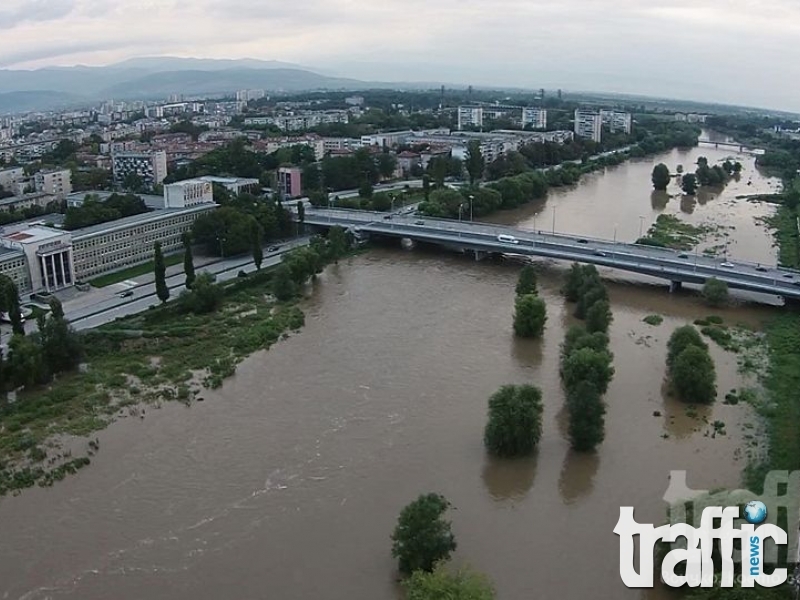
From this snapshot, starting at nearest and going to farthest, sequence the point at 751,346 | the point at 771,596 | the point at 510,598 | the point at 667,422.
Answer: the point at 771,596 < the point at 510,598 < the point at 667,422 < the point at 751,346

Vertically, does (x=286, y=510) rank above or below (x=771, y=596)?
below

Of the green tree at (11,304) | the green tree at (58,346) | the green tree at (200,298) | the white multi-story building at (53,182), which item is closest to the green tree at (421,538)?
the green tree at (58,346)

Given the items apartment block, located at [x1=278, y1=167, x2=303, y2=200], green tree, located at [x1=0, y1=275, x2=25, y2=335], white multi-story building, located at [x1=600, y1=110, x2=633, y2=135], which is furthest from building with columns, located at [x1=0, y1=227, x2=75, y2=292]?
white multi-story building, located at [x1=600, y1=110, x2=633, y2=135]

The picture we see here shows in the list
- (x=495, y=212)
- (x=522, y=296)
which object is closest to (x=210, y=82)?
(x=495, y=212)

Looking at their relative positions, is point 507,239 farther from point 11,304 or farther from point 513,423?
point 11,304

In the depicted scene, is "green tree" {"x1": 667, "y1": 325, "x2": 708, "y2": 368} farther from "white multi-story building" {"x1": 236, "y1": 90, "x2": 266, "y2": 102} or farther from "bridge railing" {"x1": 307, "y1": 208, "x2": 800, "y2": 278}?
"white multi-story building" {"x1": 236, "y1": 90, "x2": 266, "y2": 102}

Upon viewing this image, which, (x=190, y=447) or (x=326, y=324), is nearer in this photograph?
(x=190, y=447)

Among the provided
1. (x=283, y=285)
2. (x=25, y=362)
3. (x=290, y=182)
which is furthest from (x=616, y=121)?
(x=25, y=362)

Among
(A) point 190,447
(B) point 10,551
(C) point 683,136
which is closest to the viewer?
(B) point 10,551

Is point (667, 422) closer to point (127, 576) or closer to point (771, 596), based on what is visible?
point (771, 596)
